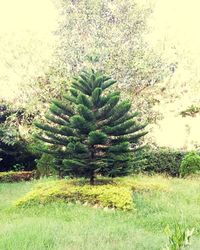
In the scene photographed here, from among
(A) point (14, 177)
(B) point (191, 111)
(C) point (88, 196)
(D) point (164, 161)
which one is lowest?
(C) point (88, 196)

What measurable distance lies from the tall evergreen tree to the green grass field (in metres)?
1.55

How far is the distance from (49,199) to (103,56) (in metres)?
11.8

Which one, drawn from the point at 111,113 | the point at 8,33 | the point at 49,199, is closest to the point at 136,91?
the point at 8,33

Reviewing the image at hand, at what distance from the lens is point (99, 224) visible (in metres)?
9.70

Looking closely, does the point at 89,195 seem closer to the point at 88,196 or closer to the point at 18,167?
the point at 88,196

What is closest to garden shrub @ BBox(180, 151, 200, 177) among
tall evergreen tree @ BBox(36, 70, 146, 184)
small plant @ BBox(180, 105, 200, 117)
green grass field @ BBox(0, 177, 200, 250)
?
green grass field @ BBox(0, 177, 200, 250)

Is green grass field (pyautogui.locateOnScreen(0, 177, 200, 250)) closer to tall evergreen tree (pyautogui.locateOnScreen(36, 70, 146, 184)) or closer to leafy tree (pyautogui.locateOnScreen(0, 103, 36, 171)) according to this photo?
tall evergreen tree (pyautogui.locateOnScreen(36, 70, 146, 184))

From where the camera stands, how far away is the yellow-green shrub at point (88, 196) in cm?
1216

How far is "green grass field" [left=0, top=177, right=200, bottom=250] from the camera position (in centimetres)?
784

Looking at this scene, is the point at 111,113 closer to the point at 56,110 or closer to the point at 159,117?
the point at 56,110

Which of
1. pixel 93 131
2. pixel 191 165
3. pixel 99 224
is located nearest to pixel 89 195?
pixel 93 131

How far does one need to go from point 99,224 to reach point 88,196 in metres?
3.06

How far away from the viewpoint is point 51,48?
78.6ft

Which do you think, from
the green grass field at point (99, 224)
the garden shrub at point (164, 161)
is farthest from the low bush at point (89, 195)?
the garden shrub at point (164, 161)
